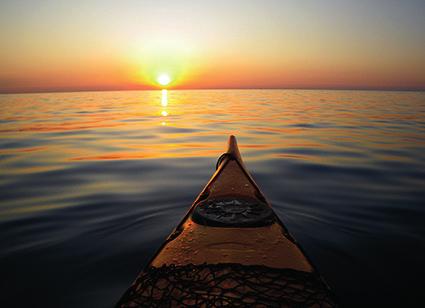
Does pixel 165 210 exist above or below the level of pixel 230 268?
below

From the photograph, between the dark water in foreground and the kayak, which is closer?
the kayak

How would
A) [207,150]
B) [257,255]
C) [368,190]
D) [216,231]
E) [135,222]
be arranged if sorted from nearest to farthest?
1. [257,255]
2. [216,231]
3. [135,222]
4. [368,190]
5. [207,150]

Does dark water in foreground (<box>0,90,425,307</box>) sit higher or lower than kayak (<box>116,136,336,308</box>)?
lower

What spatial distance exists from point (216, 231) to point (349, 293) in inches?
56.7

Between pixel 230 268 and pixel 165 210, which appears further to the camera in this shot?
pixel 165 210

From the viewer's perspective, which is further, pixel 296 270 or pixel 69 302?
pixel 69 302

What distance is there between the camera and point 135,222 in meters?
4.93

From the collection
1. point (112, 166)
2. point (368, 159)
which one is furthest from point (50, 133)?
point (368, 159)

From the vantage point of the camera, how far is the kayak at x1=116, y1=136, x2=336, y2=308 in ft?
6.73

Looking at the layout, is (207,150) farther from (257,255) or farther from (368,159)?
(257,255)

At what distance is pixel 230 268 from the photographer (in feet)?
7.66

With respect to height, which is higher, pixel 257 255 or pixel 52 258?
pixel 257 255

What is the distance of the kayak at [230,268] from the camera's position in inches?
80.7

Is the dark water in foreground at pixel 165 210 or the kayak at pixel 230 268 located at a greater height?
the kayak at pixel 230 268
